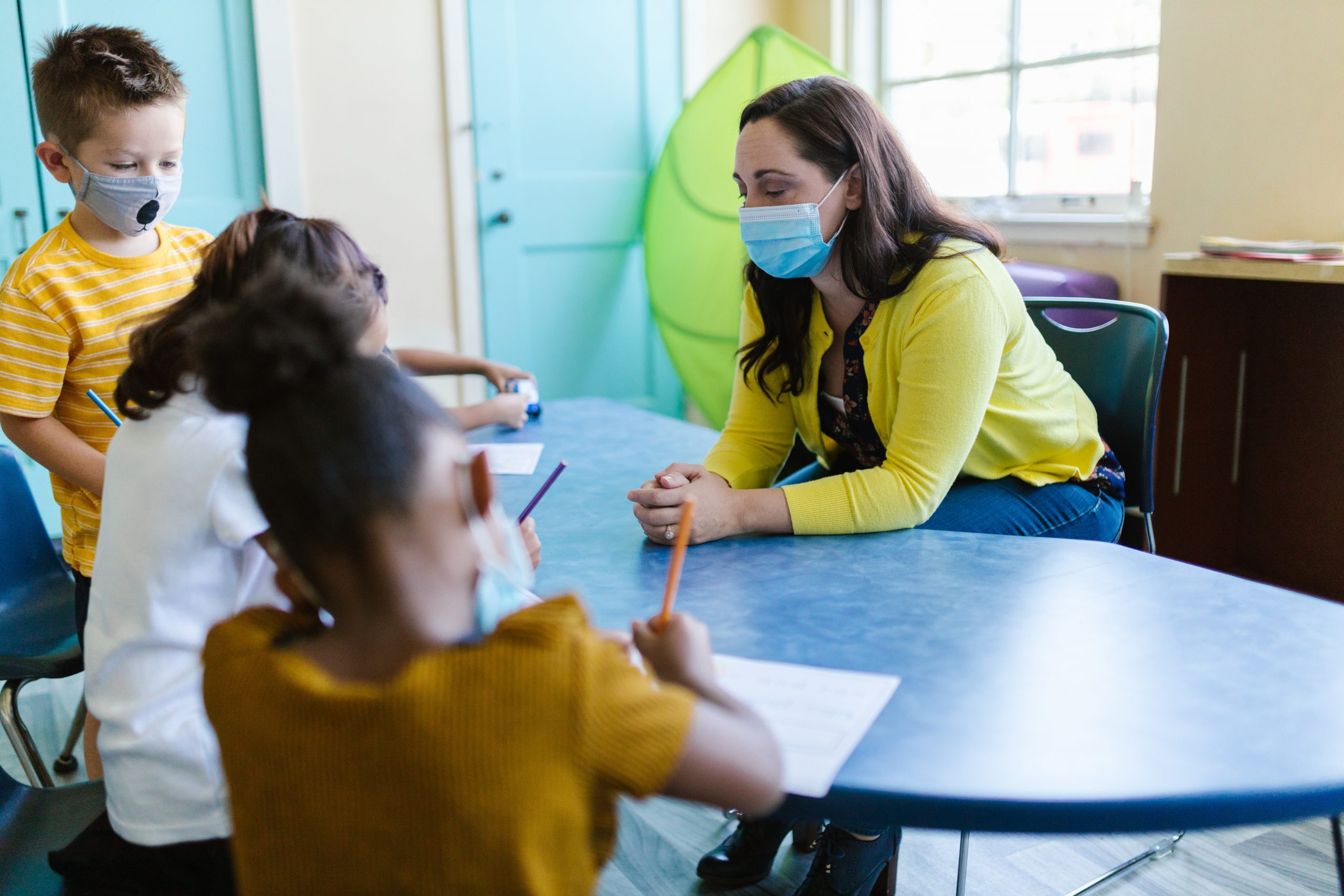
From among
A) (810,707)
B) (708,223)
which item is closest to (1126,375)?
(810,707)

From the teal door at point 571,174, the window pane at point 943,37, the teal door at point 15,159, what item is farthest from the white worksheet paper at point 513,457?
the window pane at point 943,37

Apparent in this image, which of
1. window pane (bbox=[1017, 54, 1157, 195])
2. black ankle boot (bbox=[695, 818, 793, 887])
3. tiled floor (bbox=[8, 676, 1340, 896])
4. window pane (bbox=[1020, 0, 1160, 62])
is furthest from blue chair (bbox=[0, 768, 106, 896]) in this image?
window pane (bbox=[1020, 0, 1160, 62])

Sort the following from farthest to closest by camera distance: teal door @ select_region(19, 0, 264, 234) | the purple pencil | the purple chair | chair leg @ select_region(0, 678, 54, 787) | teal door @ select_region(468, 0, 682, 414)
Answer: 1. teal door @ select_region(468, 0, 682, 414)
2. teal door @ select_region(19, 0, 264, 234)
3. the purple chair
4. chair leg @ select_region(0, 678, 54, 787)
5. the purple pencil

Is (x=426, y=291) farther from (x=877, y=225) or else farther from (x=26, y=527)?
(x=877, y=225)

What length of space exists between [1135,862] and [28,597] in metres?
1.77

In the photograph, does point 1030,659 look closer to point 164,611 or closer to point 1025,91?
point 164,611

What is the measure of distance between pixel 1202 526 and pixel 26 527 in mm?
2581

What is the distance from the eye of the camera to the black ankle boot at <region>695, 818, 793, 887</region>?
1.72 metres

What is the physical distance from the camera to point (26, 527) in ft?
5.31

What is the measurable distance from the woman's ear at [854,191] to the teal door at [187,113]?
96.3 inches

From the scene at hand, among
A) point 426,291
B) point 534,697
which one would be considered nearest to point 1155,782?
point 534,697

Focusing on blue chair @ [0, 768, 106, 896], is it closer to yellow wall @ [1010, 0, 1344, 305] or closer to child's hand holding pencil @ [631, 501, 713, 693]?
child's hand holding pencil @ [631, 501, 713, 693]

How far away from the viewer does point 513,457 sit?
5.70ft

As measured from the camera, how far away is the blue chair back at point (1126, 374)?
1.72m
